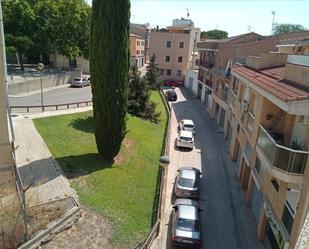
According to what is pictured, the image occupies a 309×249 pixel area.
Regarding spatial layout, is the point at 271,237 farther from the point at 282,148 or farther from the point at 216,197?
the point at 216,197

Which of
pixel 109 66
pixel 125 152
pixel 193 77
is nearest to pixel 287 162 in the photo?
pixel 109 66

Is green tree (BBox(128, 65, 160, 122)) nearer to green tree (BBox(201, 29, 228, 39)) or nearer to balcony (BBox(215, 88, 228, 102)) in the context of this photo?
balcony (BBox(215, 88, 228, 102))

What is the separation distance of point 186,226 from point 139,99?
17643 millimetres

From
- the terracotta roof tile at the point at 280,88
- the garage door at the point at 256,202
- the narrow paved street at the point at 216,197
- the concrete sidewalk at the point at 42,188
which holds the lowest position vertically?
the narrow paved street at the point at 216,197

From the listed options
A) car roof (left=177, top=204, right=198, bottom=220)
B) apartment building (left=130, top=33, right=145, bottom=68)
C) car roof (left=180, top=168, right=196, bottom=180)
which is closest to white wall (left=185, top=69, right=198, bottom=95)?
apartment building (left=130, top=33, right=145, bottom=68)

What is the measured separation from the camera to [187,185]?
17.8 metres

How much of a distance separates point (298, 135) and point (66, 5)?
38402mm

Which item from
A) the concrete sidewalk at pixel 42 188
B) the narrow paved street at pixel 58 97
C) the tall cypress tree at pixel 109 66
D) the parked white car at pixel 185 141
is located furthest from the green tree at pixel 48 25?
the tall cypress tree at pixel 109 66

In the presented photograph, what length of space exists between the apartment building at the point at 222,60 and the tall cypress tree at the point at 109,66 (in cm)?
1341

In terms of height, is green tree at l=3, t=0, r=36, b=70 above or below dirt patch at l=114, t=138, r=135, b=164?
above

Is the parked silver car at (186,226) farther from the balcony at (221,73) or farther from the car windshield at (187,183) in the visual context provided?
the balcony at (221,73)

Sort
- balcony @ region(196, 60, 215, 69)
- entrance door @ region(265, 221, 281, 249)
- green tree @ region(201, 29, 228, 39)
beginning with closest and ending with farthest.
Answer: entrance door @ region(265, 221, 281, 249) → balcony @ region(196, 60, 215, 69) → green tree @ region(201, 29, 228, 39)

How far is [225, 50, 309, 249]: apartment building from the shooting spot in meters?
10.8

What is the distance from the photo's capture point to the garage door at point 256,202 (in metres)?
16.0
